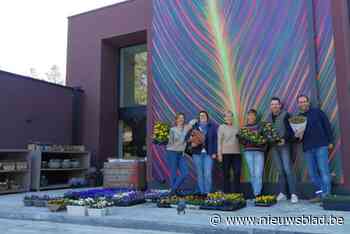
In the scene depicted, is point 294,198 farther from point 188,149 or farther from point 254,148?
point 188,149

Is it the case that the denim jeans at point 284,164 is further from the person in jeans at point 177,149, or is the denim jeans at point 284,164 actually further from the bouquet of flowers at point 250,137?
the person in jeans at point 177,149

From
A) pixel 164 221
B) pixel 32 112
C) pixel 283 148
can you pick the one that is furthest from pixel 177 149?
pixel 32 112

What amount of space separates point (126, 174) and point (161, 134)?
6.20ft

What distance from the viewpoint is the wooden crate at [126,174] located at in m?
8.81

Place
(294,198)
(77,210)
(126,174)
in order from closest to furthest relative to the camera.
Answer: (77,210) < (294,198) < (126,174)

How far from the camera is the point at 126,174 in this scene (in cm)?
890

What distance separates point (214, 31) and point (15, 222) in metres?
5.34

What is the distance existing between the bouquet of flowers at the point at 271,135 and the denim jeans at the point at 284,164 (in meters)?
0.24

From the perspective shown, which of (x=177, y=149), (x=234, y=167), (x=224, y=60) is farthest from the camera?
(x=224, y=60)

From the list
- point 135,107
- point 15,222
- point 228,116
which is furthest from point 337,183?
point 135,107

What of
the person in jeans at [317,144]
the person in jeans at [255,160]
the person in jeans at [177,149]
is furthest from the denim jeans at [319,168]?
the person in jeans at [177,149]

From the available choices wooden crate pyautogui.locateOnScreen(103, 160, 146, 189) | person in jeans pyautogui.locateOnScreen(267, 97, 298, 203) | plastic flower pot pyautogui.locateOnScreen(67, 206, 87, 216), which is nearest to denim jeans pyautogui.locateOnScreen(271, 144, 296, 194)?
person in jeans pyautogui.locateOnScreen(267, 97, 298, 203)

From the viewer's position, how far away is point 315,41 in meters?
6.79

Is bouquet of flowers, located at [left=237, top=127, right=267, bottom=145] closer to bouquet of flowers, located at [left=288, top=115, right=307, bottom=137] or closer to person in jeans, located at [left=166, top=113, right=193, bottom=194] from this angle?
bouquet of flowers, located at [left=288, top=115, right=307, bottom=137]
